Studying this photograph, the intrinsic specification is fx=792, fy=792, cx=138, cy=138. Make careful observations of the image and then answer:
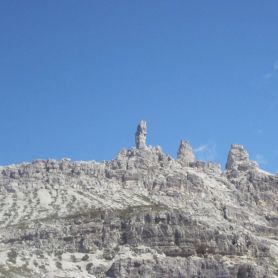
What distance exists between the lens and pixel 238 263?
196 metres

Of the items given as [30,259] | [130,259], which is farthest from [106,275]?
[30,259]

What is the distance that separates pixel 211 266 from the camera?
194 meters

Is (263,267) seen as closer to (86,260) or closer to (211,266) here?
(211,266)

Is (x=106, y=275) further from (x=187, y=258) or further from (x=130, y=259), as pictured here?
(x=187, y=258)

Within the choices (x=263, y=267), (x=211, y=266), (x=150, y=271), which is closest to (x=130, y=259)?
(x=150, y=271)

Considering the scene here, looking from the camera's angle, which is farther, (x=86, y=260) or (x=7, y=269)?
(x=86, y=260)

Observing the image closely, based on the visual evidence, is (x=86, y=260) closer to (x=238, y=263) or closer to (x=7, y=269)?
(x=7, y=269)

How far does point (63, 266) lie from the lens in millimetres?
194250

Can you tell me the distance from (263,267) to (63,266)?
50077 millimetres

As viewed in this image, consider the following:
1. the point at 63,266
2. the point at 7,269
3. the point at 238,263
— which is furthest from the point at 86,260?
the point at 238,263

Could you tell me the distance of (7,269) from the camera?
607ft

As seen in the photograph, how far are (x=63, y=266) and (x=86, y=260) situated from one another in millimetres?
7729

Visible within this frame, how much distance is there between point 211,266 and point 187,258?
692 cm

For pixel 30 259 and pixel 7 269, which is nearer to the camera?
pixel 7 269
